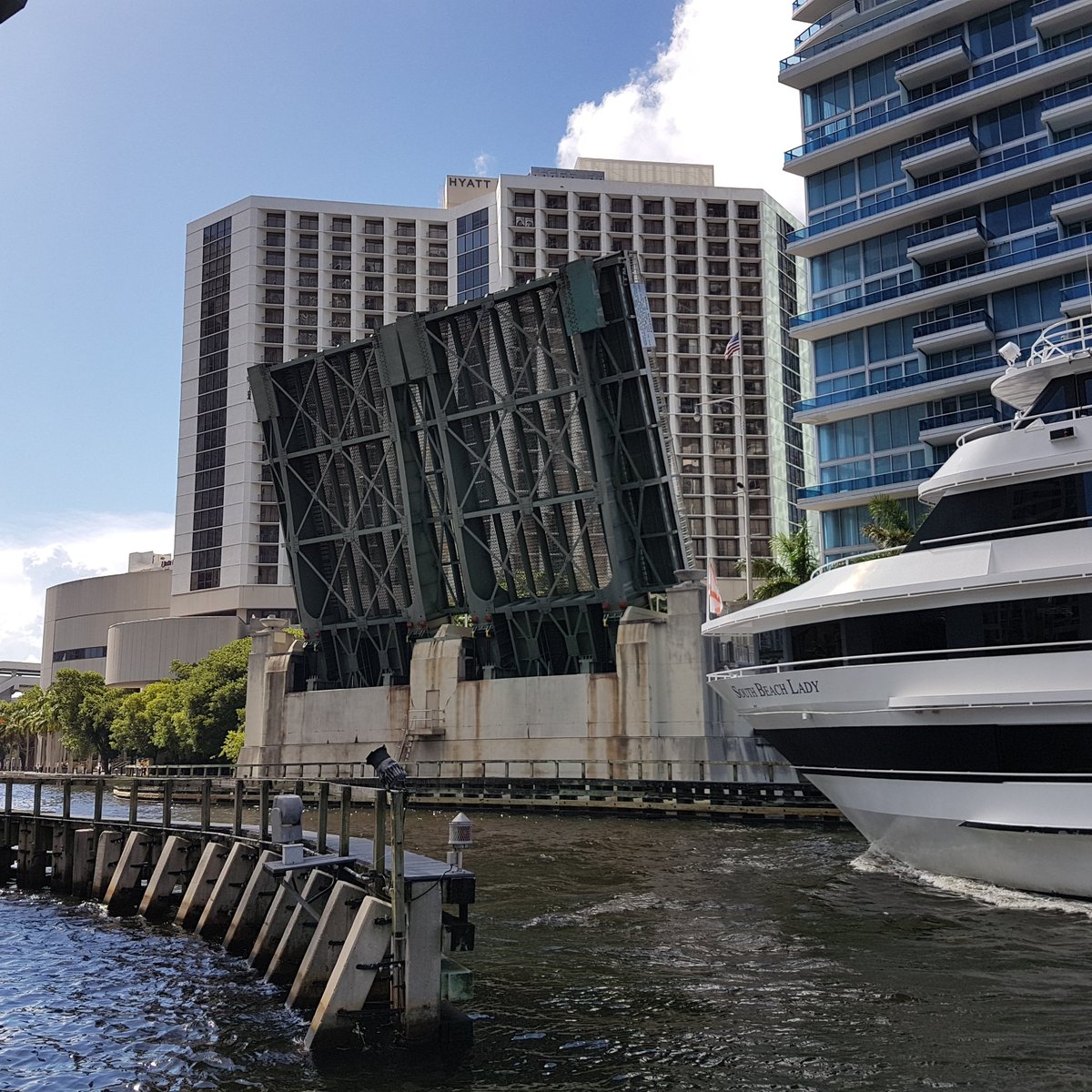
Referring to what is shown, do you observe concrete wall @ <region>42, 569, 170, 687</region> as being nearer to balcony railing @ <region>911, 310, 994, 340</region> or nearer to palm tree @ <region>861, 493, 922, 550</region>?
balcony railing @ <region>911, 310, 994, 340</region>

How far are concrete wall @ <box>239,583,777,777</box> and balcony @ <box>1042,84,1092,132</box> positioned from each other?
92.6 ft

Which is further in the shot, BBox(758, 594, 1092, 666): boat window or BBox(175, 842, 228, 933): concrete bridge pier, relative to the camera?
BBox(175, 842, 228, 933): concrete bridge pier

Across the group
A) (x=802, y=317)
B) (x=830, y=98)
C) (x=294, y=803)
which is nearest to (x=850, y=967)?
(x=294, y=803)

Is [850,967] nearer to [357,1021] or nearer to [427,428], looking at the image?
[357,1021]

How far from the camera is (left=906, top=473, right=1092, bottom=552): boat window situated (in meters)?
18.8

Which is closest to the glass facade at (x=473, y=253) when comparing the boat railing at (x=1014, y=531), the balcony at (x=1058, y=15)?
the balcony at (x=1058, y=15)

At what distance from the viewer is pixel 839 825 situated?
33.1 metres

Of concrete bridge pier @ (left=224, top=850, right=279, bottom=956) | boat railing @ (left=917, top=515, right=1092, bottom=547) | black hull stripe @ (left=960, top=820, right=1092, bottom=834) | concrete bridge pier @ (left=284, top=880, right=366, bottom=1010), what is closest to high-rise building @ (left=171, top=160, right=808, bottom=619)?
boat railing @ (left=917, top=515, right=1092, bottom=547)

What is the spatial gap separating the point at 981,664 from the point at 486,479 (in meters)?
31.4

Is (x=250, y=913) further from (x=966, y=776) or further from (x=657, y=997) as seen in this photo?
(x=966, y=776)

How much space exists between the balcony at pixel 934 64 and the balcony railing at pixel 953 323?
40.1 ft

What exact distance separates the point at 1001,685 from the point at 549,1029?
10.2 m

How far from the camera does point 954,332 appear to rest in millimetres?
52812

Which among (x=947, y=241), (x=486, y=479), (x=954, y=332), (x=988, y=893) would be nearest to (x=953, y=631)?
(x=988, y=893)
